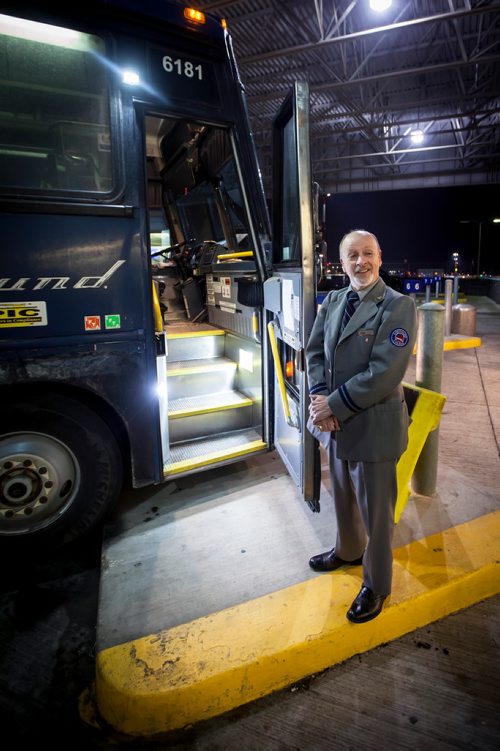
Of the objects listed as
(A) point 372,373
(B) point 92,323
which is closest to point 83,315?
(B) point 92,323

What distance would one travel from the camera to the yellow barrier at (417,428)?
2.62 m

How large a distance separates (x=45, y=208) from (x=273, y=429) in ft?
6.82

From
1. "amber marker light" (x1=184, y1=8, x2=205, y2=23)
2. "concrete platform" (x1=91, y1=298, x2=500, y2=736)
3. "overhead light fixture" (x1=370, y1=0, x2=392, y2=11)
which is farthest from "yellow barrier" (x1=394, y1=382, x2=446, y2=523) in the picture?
"overhead light fixture" (x1=370, y1=0, x2=392, y2=11)

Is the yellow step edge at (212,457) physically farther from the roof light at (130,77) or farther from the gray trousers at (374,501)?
the roof light at (130,77)

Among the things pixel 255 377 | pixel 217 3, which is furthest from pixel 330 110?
pixel 255 377

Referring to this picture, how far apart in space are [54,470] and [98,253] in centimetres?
129

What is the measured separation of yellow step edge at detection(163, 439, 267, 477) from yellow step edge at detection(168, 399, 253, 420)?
1.11ft

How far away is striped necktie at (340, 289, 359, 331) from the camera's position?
2.02 m

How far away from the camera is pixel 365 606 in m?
2.02

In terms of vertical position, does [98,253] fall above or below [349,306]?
above

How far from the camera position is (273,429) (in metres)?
3.42

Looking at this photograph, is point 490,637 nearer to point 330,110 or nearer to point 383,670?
point 383,670

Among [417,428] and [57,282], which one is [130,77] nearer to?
[57,282]

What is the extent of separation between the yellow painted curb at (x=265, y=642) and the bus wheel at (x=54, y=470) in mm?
1027
